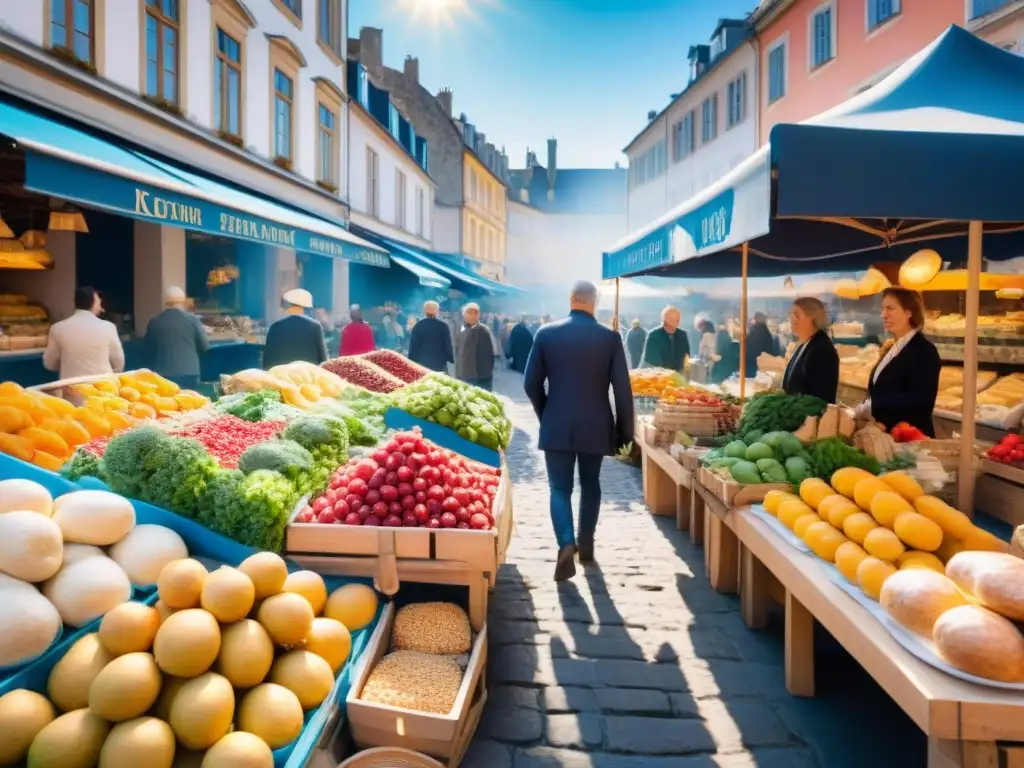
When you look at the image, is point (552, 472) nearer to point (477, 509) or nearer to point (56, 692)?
point (477, 509)

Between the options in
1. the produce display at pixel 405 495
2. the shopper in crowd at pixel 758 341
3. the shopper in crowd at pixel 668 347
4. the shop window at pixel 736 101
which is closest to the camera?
the produce display at pixel 405 495

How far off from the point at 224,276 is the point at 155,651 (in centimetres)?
1361

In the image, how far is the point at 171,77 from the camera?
11.3 meters

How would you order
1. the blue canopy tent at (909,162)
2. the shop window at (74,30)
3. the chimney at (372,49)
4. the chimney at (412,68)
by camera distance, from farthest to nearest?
the chimney at (412,68) < the chimney at (372,49) < the shop window at (74,30) < the blue canopy tent at (909,162)

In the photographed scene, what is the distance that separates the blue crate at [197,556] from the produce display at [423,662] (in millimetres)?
118

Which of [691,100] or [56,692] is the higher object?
[691,100]

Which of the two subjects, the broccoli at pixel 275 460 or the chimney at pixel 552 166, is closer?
the broccoli at pixel 275 460

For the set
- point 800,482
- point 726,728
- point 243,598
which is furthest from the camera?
point 800,482

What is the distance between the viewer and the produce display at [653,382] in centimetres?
883

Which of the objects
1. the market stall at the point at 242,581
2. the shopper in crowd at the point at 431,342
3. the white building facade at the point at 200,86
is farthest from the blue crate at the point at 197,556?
the shopper in crowd at the point at 431,342

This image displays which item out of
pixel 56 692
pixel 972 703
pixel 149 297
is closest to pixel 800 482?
pixel 972 703

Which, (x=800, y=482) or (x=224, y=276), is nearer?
(x=800, y=482)

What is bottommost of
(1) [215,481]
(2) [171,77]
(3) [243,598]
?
(3) [243,598]

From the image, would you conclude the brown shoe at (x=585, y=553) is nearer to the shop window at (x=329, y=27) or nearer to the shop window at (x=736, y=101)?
the shop window at (x=329, y=27)
